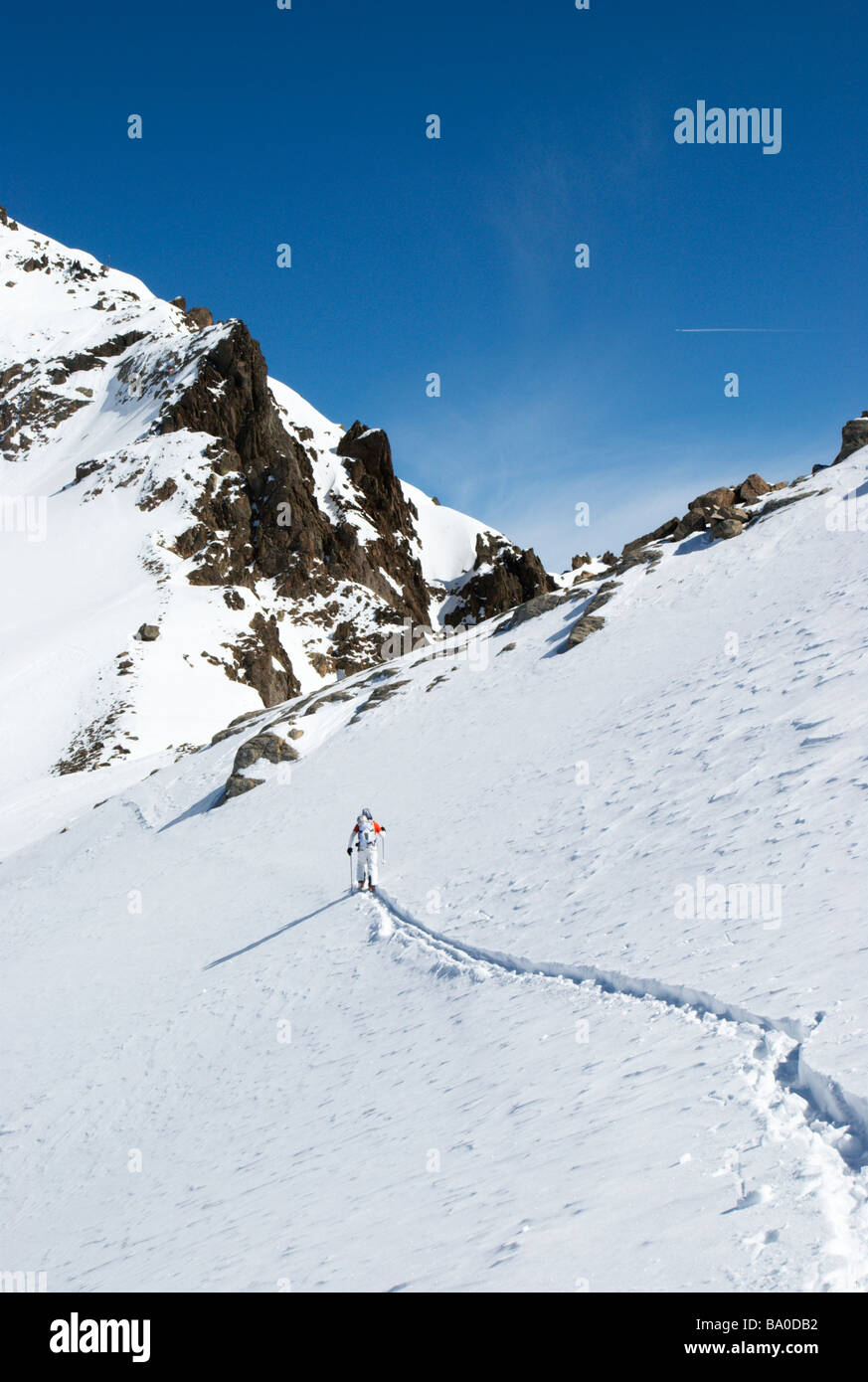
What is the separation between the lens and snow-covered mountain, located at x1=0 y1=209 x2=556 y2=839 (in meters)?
57.8

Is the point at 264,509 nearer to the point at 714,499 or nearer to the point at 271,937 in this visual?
the point at 714,499

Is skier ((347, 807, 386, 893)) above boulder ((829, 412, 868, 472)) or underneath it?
underneath

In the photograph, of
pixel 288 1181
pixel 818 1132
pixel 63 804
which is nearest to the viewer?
pixel 818 1132

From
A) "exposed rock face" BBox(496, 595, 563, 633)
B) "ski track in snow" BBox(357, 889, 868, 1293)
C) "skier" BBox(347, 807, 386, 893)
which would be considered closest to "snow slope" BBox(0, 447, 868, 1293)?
"ski track in snow" BBox(357, 889, 868, 1293)

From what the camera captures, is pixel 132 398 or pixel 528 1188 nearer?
pixel 528 1188

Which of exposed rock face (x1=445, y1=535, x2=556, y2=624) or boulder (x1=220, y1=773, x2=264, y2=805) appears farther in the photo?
exposed rock face (x1=445, y1=535, x2=556, y2=624)

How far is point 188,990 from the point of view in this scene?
1360 cm

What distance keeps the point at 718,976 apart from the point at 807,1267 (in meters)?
3.59

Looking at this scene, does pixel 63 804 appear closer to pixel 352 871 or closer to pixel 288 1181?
pixel 352 871

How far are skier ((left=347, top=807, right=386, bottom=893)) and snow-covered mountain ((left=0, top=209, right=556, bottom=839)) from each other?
29.1 meters

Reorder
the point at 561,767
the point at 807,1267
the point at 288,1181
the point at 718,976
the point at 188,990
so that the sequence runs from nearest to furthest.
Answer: the point at 807,1267, the point at 288,1181, the point at 718,976, the point at 188,990, the point at 561,767

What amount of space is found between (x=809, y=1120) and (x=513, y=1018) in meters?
4.03

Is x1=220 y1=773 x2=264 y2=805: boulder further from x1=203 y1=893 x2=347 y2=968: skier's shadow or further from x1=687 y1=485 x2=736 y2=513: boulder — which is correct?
x1=687 y1=485 x2=736 y2=513: boulder

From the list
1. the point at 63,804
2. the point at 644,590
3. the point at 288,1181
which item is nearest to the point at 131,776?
the point at 63,804
